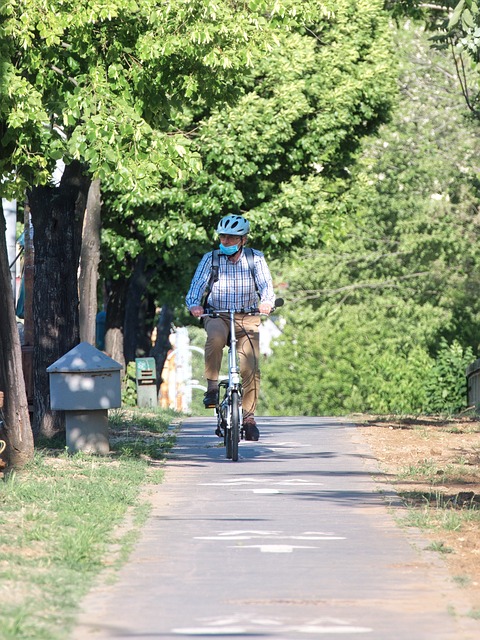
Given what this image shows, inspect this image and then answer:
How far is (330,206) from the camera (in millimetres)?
31078

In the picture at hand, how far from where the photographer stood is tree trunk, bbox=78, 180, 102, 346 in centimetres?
2325

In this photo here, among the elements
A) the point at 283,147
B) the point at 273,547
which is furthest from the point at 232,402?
the point at 283,147

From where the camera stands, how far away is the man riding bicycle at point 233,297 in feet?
42.3

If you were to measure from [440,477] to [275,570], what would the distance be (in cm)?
447

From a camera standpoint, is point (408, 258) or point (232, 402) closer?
point (232, 402)

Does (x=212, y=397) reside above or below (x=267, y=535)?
above

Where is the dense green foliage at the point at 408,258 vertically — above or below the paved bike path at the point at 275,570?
above

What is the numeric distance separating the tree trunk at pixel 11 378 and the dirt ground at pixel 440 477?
3.01 m

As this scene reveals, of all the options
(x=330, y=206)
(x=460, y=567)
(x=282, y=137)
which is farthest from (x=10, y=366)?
(x=330, y=206)

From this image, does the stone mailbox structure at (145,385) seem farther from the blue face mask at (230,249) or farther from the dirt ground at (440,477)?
the blue face mask at (230,249)

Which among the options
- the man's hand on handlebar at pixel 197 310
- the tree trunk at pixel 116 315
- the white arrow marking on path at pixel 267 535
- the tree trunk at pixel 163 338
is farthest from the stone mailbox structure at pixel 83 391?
the tree trunk at pixel 163 338

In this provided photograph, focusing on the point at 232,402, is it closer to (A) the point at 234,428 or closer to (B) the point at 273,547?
(A) the point at 234,428

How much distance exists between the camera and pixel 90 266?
23312mm

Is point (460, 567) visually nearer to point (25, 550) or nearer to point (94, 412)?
point (25, 550)
